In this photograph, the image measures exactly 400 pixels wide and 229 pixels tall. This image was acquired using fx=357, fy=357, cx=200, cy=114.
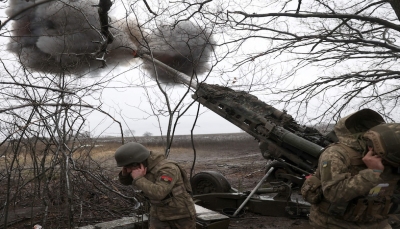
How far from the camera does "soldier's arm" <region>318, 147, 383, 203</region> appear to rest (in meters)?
2.39

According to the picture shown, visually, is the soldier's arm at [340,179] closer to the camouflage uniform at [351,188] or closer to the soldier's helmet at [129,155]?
the camouflage uniform at [351,188]

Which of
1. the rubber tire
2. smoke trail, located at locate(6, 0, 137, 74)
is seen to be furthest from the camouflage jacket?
the rubber tire

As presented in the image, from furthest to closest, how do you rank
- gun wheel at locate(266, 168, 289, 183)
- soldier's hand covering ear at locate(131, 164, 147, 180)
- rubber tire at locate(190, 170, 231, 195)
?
gun wheel at locate(266, 168, 289, 183), rubber tire at locate(190, 170, 231, 195), soldier's hand covering ear at locate(131, 164, 147, 180)

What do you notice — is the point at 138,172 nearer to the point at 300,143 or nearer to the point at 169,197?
the point at 169,197

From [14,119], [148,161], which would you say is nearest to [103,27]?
[14,119]

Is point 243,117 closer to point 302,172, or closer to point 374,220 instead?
point 302,172

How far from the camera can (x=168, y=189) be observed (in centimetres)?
307

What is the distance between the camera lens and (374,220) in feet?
9.06

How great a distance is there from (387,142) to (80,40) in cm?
746

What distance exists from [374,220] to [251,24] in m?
3.85

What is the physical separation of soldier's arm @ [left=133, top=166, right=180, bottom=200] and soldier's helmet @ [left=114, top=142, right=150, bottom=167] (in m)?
0.19

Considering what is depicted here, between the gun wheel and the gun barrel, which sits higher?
the gun barrel

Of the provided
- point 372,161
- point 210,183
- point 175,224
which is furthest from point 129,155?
point 210,183

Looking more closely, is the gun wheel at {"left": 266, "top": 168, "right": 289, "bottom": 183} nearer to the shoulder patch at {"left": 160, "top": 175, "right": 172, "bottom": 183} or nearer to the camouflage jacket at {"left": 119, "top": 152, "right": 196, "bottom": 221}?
the camouflage jacket at {"left": 119, "top": 152, "right": 196, "bottom": 221}
